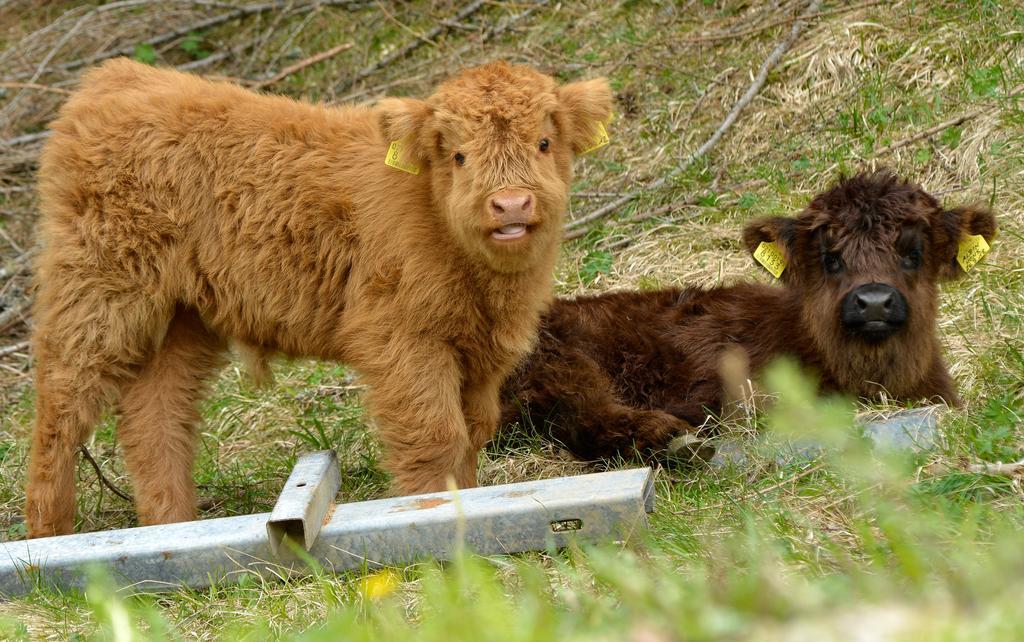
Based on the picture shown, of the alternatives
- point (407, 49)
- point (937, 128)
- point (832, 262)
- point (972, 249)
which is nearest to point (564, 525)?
point (832, 262)

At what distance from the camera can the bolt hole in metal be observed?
4375 millimetres

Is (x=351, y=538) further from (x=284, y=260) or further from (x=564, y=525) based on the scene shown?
(x=284, y=260)

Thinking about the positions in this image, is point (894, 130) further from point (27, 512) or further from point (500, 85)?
point (27, 512)

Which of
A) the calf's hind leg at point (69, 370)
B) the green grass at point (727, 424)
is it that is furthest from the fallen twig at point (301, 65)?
the calf's hind leg at point (69, 370)

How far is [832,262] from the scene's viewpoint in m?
6.13

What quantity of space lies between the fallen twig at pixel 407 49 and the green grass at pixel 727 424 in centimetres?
9

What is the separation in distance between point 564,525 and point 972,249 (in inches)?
118

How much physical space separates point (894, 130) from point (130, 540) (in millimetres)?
6239

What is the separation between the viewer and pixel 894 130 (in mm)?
8602

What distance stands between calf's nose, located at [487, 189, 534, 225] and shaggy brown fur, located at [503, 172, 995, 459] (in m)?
→ 1.59

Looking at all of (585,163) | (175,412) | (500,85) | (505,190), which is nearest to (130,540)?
→ (175,412)

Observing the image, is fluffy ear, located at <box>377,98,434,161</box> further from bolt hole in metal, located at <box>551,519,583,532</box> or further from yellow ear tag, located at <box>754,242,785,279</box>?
yellow ear tag, located at <box>754,242,785,279</box>

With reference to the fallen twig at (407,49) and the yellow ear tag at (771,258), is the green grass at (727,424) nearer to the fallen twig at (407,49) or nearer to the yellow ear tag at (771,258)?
the fallen twig at (407,49)

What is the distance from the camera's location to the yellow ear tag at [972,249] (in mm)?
6094
